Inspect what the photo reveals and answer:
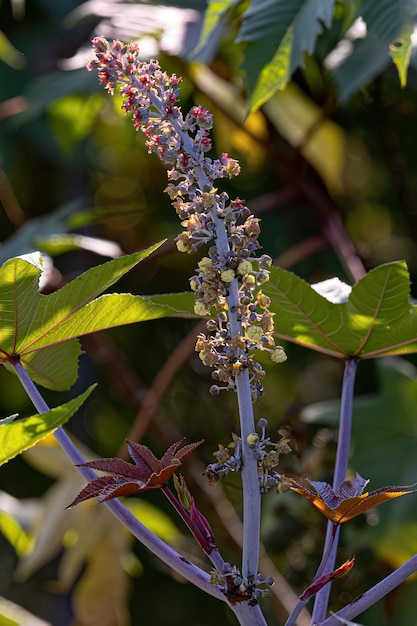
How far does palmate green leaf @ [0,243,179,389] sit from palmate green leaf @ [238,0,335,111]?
329mm

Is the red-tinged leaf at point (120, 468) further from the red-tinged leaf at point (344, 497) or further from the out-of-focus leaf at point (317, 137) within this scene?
the out-of-focus leaf at point (317, 137)

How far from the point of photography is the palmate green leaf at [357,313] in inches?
22.6

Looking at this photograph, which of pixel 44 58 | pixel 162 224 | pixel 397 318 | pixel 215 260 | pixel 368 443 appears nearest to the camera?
pixel 215 260

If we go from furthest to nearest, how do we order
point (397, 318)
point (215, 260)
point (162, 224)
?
point (162, 224), point (397, 318), point (215, 260)

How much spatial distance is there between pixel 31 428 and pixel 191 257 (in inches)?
47.0

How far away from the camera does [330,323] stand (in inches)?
23.4

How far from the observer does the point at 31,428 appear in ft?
1.38

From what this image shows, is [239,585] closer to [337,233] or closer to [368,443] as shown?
[368,443]

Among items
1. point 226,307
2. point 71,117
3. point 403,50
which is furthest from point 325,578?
point 71,117

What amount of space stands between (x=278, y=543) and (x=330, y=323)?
0.63 meters

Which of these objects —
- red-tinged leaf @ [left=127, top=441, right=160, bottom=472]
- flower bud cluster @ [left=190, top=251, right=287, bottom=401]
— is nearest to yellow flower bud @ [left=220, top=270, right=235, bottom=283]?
flower bud cluster @ [left=190, top=251, right=287, bottom=401]

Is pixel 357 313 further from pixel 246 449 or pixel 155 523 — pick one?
pixel 155 523

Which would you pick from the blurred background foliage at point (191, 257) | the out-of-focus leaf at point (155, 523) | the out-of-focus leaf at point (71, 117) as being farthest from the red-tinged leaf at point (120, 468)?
the out-of-focus leaf at point (71, 117)

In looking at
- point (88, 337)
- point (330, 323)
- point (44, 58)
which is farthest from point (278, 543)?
point (44, 58)
